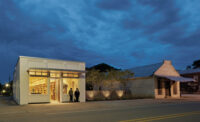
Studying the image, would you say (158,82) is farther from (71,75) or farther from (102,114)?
(102,114)

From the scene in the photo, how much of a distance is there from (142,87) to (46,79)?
14548mm

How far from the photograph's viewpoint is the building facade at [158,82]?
2581 centimetres

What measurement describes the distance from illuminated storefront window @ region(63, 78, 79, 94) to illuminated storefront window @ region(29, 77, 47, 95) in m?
2.01

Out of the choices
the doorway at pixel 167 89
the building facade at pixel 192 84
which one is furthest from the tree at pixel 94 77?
the building facade at pixel 192 84

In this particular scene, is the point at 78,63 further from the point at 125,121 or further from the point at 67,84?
the point at 125,121

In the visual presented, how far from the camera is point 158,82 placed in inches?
1043

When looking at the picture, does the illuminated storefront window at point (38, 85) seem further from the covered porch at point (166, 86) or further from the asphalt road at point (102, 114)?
the covered porch at point (166, 86)

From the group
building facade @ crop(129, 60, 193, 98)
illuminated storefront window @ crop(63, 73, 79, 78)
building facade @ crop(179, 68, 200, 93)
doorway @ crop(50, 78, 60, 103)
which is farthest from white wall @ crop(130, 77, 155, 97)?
building facade @ crop(179, 68, 200, 93)

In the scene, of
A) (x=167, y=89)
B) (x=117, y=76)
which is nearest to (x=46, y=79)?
(x=117, y=76)

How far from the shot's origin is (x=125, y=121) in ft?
27.5

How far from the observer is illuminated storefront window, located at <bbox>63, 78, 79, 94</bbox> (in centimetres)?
1934

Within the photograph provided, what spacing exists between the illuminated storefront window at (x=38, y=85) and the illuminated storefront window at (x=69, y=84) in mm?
2014

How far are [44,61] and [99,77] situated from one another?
9.33 meters

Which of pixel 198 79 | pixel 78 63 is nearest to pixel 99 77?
pixel 78 63
